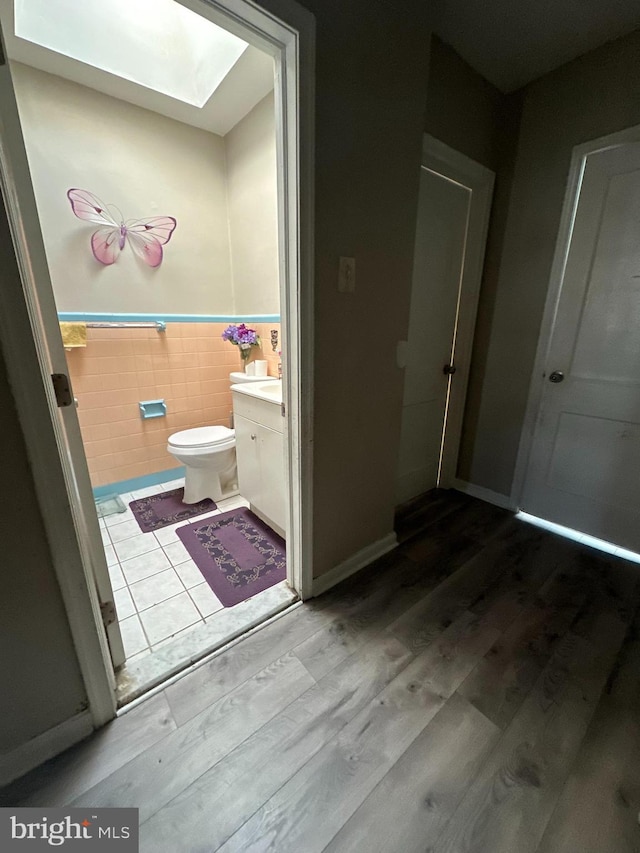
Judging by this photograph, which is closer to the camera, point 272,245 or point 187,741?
point 187,741

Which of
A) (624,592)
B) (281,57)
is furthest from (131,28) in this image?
(624,592)

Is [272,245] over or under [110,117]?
under

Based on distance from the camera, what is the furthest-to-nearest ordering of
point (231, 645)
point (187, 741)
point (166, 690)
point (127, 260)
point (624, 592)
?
1. point (127, 260)
2. point (624, 592)
3. point (231, 645)
4. point (166, 690)
5. point (187, 741)

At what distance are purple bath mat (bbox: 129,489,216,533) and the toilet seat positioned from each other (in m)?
0.45

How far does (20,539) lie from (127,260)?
2155 mm

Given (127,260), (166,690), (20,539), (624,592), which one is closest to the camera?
(20,539)

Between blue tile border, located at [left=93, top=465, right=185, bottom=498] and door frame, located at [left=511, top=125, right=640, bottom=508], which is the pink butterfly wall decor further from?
door frame, located at [left=511, top=125, right=640, bottom=508]

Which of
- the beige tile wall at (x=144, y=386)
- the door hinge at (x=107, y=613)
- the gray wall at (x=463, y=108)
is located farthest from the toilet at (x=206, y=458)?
the gray wall at (x=463, y=108)

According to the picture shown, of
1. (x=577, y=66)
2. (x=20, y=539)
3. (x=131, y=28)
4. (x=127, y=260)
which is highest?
(x=131, y=28)

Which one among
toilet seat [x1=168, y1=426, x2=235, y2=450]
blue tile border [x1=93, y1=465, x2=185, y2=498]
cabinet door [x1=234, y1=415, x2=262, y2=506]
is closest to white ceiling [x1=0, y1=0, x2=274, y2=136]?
cabinet door [x1=234, y1=415, x2=262, y2=506]

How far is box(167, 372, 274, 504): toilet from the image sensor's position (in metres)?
2.13

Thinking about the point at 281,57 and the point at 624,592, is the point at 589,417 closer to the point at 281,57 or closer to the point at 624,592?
the point at 624,592

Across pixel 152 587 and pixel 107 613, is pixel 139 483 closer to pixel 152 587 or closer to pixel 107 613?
pixel 152 587

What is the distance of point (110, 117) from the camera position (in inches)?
83.1
